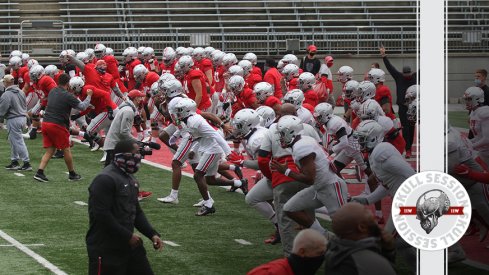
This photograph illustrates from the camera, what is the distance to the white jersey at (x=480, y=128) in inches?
320

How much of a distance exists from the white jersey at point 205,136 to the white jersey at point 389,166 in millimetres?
3627

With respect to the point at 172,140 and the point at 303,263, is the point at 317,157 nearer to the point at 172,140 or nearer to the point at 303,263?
the point at 303,263

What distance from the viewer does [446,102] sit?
5.02 m

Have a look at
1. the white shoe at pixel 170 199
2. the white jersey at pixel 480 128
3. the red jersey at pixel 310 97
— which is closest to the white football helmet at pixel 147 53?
the red jersey at pixel 310 97

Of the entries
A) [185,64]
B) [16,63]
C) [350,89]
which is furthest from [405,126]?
[16,63]

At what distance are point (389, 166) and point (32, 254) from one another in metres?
3.47

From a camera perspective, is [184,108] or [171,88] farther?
[171,88]

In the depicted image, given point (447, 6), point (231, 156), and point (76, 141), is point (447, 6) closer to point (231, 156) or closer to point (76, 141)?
point (231, 156)

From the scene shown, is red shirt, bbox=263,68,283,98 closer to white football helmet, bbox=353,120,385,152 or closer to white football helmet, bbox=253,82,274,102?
white football helmet, bbox=253,82,274,102

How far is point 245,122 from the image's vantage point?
11234 millimetres

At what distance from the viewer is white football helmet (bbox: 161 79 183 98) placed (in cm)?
1321

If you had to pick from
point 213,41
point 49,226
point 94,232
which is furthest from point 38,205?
point 213,41

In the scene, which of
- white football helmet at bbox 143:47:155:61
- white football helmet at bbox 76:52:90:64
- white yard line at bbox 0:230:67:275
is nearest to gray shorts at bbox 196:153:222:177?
white yard line at bbox 0:230:67:275

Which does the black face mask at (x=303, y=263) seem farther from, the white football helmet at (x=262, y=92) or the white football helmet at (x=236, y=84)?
the white football helmet at (x=236, y=84)
